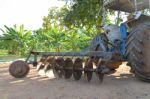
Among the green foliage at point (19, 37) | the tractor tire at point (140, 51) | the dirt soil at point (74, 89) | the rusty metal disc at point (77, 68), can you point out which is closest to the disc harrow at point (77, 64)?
the rusty metal disc at point (77, 68)

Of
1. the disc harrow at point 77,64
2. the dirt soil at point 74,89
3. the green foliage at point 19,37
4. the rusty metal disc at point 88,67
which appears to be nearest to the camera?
the dirt soil at point 74,89

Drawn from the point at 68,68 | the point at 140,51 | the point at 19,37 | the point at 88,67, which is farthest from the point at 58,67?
the point at 19,37

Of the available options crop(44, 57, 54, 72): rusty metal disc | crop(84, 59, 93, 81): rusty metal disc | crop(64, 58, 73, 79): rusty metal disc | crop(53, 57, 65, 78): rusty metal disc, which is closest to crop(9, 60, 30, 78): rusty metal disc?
crop(44, 57, 54, 72): rusty metal disc

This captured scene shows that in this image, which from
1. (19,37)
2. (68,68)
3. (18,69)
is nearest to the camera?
(68,68)

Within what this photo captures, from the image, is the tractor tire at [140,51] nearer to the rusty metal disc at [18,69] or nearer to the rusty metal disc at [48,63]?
the rusty metal disc at [48,63]

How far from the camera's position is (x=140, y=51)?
6.11 metres

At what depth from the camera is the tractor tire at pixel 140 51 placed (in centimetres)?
611

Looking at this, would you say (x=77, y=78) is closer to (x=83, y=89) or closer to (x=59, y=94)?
(x=83, y=89)

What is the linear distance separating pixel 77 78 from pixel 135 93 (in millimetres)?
2081

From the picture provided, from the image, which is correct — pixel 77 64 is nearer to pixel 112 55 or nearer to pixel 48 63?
pixel 112 55

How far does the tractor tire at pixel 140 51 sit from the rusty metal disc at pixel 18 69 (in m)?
3.10

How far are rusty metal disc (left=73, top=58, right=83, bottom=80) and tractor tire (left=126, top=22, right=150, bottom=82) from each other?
1272 millimetres

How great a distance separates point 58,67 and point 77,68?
74cm

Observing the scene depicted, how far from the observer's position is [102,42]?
795 centimetres
